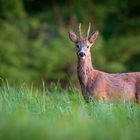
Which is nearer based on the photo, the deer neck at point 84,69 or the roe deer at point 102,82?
the roe deer at point 102,82

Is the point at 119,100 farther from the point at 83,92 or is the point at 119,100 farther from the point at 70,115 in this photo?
the point at 70,115

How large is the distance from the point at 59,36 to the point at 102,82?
14.2m

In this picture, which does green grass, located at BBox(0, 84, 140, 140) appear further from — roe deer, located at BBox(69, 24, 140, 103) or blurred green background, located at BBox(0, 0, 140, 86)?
blurred green background, located at BBox(0, 0, 140, 86)

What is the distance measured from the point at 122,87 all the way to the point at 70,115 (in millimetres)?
2875

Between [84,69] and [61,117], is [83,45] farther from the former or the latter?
[61,117]

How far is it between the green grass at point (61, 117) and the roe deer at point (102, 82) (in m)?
0.32

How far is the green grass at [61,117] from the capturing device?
23.3ft

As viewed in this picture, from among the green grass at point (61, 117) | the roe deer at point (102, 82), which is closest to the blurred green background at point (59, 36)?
the roe deer at point (102, 82)

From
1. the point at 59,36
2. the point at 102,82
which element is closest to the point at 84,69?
the point at 102,82

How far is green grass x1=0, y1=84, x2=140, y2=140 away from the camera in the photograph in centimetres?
710

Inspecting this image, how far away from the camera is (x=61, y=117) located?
8422mm

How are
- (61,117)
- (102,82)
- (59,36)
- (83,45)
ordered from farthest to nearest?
1. (59,36)
2. (83,45)
3. (102,82)
4. (61,117)

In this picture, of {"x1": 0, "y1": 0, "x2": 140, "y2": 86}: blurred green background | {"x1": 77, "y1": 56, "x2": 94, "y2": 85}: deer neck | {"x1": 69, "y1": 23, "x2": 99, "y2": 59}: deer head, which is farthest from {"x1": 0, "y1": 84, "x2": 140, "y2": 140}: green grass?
{"x1": 0, "y1": 0, "x2": 140, "y2": 86}: blurred green background

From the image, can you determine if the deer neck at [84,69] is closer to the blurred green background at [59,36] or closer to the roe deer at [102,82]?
the roe deer at [102,82]
